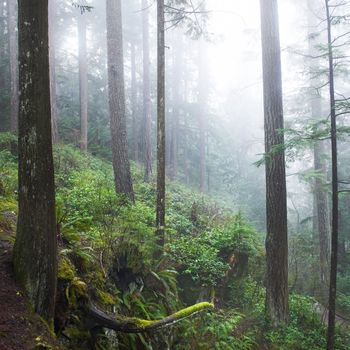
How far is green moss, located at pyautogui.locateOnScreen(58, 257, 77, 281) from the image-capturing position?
14.9 feet

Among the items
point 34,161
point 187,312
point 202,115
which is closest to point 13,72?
point 34,161

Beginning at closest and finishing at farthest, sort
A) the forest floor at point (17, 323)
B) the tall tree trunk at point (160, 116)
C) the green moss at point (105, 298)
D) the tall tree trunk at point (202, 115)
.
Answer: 1. the forest floor at point (17, 323)
2. the green moss at point (105, 298)
3. the tall tree trunk at point (160, 116)
4. the tall tree trunk at point (202, 115)

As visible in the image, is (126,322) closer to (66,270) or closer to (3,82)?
(66,270)

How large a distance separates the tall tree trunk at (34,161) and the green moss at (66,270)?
692 millimetres

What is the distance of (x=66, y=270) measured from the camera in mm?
4660

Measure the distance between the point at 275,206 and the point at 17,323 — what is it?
6.30m

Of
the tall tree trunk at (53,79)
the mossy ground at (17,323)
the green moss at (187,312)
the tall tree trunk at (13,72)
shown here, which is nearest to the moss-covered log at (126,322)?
the green moss at (187,312)

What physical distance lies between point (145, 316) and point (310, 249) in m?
10.8

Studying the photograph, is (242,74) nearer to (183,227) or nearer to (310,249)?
(310,249)

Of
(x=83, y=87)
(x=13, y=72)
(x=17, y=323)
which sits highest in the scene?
(x=83, y=87)

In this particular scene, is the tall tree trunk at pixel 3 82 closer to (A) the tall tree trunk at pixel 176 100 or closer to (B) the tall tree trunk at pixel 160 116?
(A) the tall tree trunk at pixel 176 100

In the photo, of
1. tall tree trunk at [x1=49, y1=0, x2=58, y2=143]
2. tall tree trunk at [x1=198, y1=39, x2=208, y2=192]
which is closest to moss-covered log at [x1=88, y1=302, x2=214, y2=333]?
tall tree trunk at [x1=49, y1=0, x2=58, y2=143]

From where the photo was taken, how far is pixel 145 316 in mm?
5734

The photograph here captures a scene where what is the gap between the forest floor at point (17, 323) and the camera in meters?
3.23
